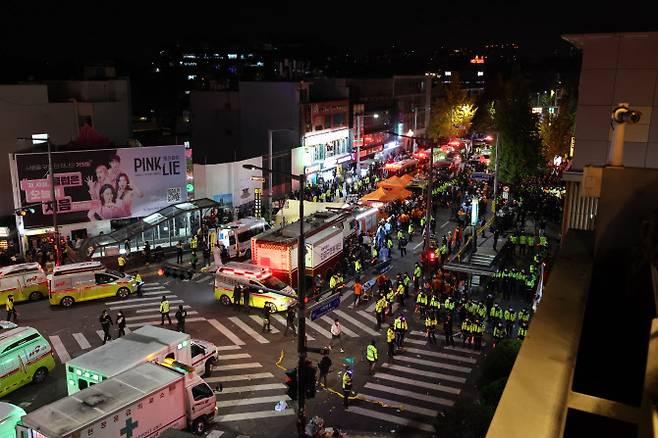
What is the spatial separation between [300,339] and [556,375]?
8.96 m

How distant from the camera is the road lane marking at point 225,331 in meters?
22.3

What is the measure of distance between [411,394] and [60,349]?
12919 millimetres

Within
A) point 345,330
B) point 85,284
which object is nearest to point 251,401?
point 345,330

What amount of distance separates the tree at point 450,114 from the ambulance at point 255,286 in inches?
2030

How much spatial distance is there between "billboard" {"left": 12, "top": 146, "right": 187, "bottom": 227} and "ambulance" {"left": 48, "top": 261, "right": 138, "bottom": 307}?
8414 mm

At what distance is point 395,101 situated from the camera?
70.6 metres

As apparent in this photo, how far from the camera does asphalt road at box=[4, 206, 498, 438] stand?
55.1 ft

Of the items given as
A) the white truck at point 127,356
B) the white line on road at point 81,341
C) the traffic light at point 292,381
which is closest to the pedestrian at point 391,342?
the white truck at point 127,356

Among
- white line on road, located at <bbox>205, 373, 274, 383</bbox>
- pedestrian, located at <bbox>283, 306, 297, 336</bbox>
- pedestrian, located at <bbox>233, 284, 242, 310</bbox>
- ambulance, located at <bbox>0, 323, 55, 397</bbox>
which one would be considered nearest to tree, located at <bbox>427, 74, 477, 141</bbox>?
pedestrian, located at <bbox>233, 284, 242, 310</bbox>

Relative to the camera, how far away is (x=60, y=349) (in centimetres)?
2120

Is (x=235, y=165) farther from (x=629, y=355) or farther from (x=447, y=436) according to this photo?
(x=629, y=355)

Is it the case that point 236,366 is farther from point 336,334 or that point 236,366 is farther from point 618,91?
point 618,91

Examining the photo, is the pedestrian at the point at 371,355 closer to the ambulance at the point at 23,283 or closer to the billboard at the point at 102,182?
the ambulance at the point at 23,283

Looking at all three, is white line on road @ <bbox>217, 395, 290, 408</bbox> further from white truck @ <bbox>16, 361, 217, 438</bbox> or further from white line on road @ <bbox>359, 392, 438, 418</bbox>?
white line on road @ <bbox>359, 392, 438, 418</bbox>
